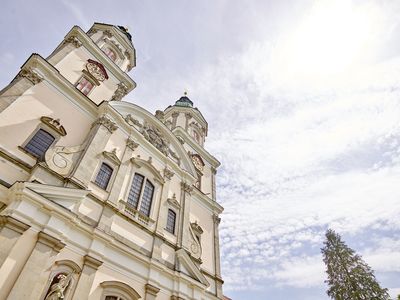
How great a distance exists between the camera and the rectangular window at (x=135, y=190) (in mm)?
14109

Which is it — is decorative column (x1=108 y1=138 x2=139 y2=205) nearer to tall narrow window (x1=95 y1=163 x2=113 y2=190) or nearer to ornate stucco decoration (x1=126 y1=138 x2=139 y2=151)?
ornate stucco decoration (x1=126 y1=138 x2=139 y2=151)

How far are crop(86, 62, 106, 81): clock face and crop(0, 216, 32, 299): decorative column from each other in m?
12.5

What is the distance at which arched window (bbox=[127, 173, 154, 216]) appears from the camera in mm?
14195

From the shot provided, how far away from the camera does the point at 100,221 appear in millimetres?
11266

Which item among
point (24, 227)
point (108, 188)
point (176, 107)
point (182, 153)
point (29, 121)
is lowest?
point (24, 227)

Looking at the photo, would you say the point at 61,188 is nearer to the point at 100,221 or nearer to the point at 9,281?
→ the point at 100,221

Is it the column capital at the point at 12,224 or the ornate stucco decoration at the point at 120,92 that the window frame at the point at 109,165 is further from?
the ornate stucco decoration at the point at 120,92

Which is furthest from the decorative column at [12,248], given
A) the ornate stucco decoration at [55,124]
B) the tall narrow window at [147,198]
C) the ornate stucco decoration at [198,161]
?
the ornate stucco decoration at [198,161]

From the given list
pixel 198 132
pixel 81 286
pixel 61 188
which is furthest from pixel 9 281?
pixel 198 132

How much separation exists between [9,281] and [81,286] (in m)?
2.35

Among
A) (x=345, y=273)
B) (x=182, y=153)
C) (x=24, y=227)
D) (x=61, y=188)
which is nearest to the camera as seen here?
(x=24, y=227)

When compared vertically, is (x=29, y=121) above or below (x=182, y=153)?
below

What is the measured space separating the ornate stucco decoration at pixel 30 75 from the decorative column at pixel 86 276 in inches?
356

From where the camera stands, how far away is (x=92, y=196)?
11.7m
